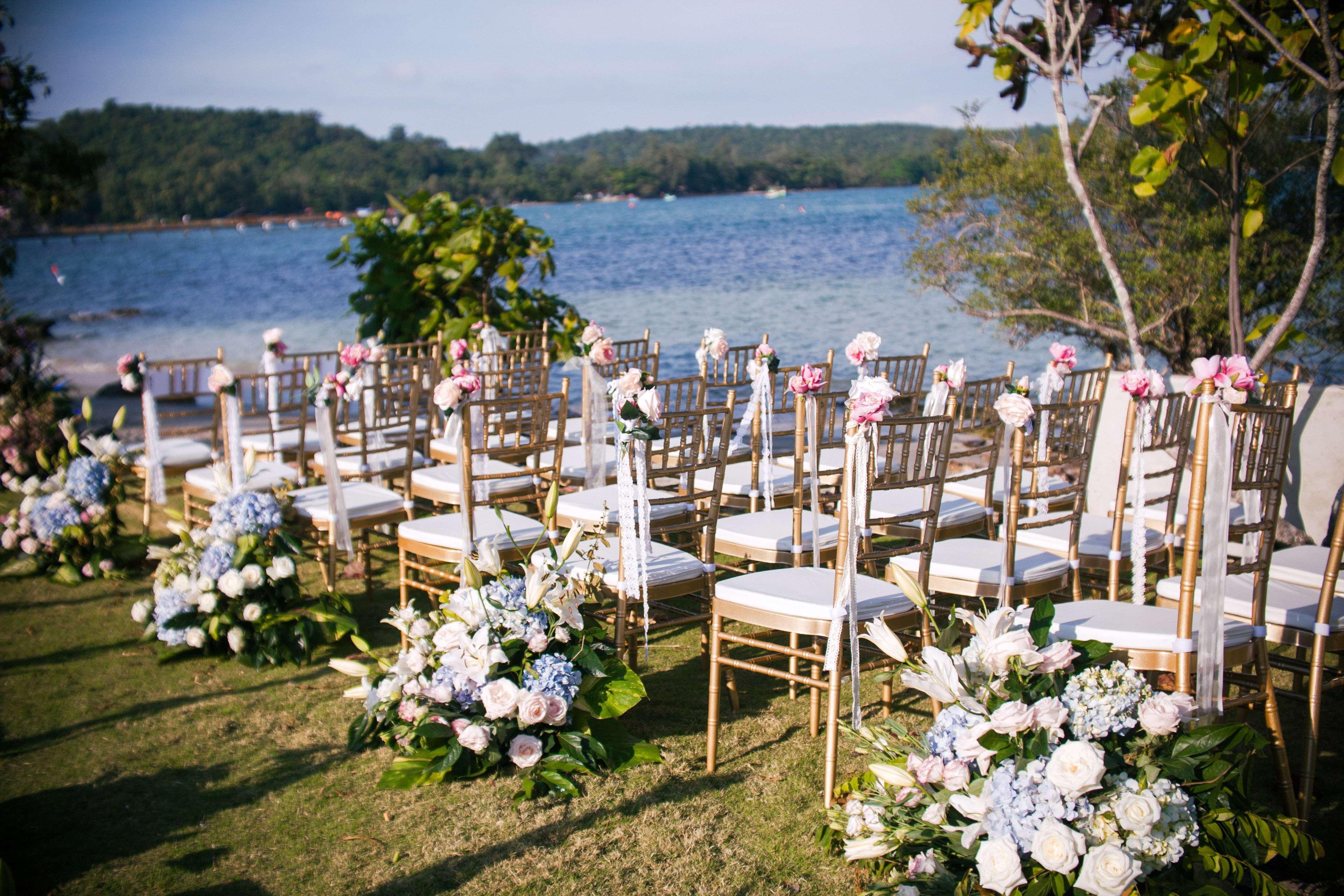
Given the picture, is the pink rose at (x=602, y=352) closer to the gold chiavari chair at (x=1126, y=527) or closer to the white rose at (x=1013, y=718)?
the gold chiavari chair at (x=1126, y=527)

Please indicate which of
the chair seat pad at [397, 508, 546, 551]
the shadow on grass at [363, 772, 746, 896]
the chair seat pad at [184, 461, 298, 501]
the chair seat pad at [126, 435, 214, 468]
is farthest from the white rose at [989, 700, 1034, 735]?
the chair seat pad at [126, 435, 214, 468]

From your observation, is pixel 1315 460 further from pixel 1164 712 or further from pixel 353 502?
pixel 353 502

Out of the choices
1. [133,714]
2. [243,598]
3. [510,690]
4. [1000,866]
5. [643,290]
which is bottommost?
[133,714]

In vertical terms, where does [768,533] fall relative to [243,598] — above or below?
above

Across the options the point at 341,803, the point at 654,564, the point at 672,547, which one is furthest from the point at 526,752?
the point at 672,547

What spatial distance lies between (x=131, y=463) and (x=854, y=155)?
43.4 metres

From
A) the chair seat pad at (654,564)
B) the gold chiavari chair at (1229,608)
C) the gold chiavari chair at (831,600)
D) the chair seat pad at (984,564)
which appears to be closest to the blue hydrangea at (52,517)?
the chair seat pad at (654,564)

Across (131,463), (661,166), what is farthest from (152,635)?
(661,166)

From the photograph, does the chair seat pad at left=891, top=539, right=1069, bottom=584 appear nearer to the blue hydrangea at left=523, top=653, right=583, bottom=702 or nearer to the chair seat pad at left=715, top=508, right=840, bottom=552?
the chair seat pad at left=715, top=508, right=840, bottom=552

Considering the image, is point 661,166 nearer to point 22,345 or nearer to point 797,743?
point 22,345

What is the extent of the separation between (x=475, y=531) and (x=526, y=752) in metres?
0.96

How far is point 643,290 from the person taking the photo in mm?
24219

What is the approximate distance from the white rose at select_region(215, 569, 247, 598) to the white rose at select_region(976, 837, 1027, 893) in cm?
302

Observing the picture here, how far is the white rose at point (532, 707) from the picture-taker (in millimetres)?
2734
